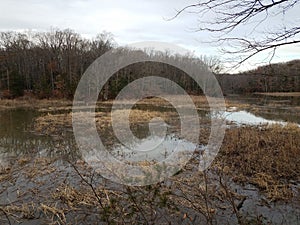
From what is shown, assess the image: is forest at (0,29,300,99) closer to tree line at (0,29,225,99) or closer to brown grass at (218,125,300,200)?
tree line at (0,29,225,99)

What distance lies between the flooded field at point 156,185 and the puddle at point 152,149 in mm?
35

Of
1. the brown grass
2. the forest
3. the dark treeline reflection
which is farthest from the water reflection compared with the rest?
the forest

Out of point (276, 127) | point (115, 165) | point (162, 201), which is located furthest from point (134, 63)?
point (162, 201)

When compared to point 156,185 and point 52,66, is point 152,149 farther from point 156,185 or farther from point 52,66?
point 52,66

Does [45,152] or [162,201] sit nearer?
[162,201]

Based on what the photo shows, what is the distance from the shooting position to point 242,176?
22.2ft

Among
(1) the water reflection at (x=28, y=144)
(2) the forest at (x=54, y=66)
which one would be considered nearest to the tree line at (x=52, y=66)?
(2) the forest at (x=54, y=66)

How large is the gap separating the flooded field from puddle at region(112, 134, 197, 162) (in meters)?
0.03

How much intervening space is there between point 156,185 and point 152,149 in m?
7.54

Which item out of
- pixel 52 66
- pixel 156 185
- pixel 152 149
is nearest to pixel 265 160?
pixel 152 149

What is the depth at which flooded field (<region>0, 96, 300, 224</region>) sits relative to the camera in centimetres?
374

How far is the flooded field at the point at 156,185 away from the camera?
12.3ft

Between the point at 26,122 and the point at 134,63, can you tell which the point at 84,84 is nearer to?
the point at 134,63

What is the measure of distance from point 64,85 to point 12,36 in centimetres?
1535
